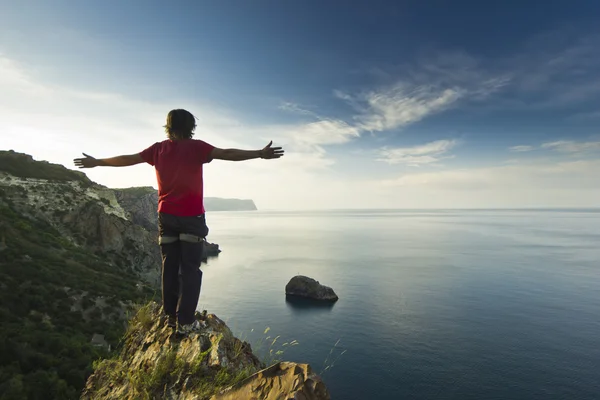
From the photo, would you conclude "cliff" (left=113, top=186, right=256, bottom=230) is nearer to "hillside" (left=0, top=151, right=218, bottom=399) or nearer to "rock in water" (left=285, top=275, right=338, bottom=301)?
"hillside" (left=0, top=151, right=218, bottom=399)

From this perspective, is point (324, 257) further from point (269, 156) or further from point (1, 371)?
point (269, 156)

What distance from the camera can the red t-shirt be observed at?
507 centimetres

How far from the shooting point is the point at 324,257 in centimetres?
13812

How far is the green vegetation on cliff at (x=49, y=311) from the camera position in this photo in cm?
1705

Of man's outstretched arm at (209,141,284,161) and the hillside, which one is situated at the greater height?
man's outstretched arm at (209,141,284,161)

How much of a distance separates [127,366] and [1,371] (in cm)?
1761

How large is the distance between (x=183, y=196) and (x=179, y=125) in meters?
1.33

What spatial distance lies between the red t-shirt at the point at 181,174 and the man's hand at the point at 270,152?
0.98 m

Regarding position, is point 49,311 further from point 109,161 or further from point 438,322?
point 438,322

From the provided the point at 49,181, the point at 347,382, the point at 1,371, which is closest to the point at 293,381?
the point at 1,371

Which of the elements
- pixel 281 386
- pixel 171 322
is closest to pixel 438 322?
pixel 171 322

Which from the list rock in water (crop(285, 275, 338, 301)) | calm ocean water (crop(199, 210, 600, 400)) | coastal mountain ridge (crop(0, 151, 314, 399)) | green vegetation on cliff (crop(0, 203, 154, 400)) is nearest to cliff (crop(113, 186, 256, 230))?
calm ocean water (crop(199, 210, 600, 400))

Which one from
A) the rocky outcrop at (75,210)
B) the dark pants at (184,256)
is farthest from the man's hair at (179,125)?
the rocky outcrop at (75,210)

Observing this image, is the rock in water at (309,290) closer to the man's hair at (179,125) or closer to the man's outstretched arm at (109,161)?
the man's outstretched arm at (109,161)
